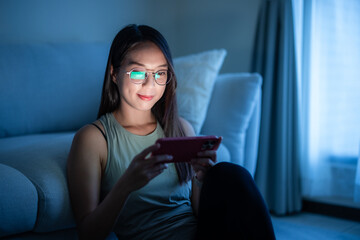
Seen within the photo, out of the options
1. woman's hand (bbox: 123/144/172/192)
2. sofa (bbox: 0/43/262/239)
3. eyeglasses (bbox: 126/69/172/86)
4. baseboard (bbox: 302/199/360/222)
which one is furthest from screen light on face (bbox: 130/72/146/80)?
baseboard (bbox: 302/199/360/222)

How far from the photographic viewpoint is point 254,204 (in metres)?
0.86

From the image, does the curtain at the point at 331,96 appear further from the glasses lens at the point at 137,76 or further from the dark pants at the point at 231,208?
the glasses lens at the point at 137,76

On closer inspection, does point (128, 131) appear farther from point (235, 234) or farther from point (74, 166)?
point (235, 234)

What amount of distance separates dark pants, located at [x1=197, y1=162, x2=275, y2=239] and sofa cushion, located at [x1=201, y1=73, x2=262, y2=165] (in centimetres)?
73

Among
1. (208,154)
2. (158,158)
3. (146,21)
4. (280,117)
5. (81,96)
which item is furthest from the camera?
(146,21)

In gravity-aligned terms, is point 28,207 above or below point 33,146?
below

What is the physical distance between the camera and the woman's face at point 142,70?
1.10 metres

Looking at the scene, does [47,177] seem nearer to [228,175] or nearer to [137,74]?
[137,74]

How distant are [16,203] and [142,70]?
0.54 meters

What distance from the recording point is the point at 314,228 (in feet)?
6.34

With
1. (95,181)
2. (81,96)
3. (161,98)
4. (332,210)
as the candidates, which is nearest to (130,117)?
(161,98)

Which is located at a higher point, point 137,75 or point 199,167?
point 137,75

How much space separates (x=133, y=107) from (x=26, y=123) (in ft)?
2.61

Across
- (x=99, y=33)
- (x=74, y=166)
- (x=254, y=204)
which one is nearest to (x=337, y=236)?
(x=254, y=204)
